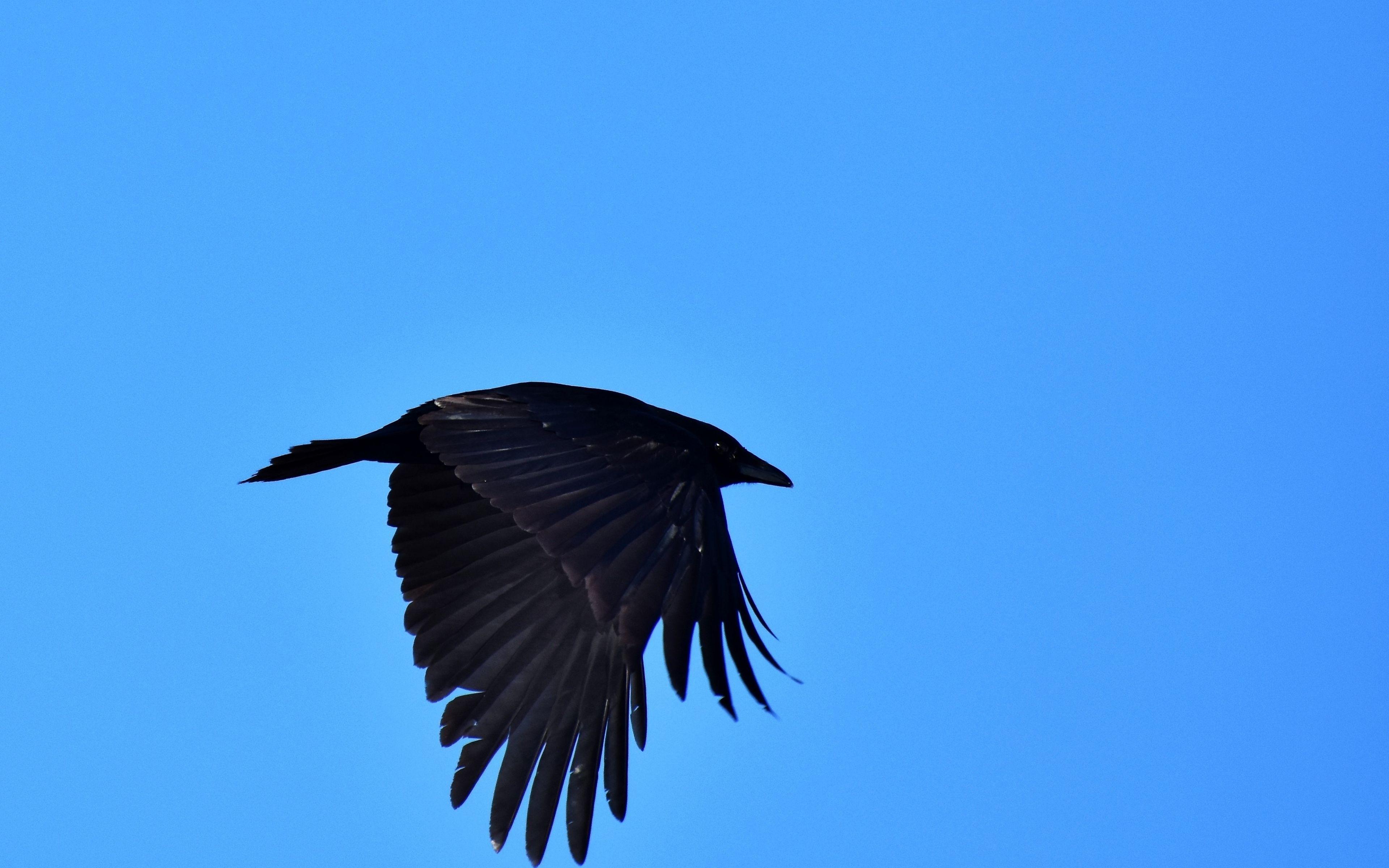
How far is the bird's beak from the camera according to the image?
24.9ft

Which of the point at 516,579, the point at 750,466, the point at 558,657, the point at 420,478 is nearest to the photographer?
the point at 558,657

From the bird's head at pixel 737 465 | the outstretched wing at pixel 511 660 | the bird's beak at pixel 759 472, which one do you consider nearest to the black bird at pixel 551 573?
the outstretched wing at pixel 511 660

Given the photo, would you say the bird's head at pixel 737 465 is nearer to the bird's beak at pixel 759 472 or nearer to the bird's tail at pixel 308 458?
the bird's beak at pixel 759 472

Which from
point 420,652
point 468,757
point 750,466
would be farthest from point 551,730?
point 750,466

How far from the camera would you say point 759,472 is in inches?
301

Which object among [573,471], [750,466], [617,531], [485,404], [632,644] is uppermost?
[750,466]

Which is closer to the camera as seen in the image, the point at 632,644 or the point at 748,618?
the point at 632,644

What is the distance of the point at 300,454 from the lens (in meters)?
6.59

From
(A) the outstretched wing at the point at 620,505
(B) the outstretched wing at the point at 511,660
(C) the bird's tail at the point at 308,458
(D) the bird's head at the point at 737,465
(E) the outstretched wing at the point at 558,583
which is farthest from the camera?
(D) the bird's head at the point at 737,465

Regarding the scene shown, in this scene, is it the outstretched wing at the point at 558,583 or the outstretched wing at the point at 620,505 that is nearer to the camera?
the outstretched wing at the point at 620,505

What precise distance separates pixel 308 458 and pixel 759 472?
243 cm

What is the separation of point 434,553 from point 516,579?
0.44 metres

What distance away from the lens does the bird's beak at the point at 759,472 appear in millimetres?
7598

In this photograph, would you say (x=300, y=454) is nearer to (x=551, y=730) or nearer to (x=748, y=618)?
(x=551, y=730)
